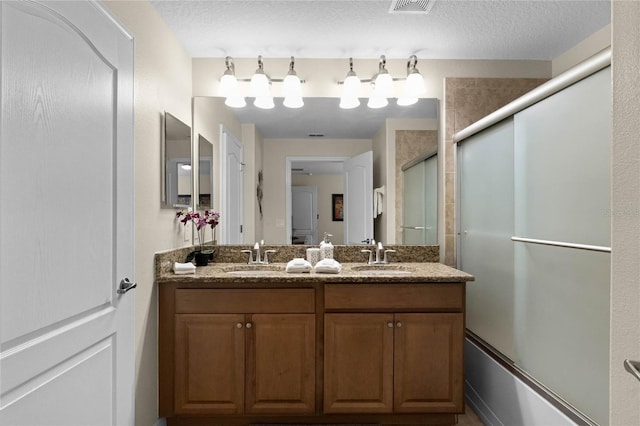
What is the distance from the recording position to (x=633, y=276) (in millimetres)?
778

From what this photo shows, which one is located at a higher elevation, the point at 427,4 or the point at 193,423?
the point at 427,4

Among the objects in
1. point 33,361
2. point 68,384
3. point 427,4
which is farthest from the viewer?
point 427,4

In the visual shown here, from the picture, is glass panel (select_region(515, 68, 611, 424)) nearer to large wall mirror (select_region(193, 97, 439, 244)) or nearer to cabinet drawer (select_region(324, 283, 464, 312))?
cabinet drawer (select_region(324, 283, 464, 312))

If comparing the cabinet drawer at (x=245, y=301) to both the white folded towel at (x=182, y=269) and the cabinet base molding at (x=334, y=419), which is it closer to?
the white folded towel at (x=182, y=269)

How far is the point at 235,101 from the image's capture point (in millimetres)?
2572

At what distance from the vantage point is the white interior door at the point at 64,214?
1007 mm

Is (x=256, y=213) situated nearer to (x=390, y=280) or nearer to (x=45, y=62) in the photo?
(x=390, y=280)

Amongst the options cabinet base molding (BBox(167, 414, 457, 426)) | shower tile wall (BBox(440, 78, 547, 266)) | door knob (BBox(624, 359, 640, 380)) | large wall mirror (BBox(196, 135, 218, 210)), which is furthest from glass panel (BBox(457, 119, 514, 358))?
large wall mirror (BBox(196, 135, 218, 210))

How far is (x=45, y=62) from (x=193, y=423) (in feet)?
6.15

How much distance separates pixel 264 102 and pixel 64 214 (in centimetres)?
164

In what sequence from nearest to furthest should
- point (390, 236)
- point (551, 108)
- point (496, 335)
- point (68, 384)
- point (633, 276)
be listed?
1. point (633, 276)
2. point (68, 384)
3. point (551, 108)
4. point (496, 335)
5. point (390, 236)

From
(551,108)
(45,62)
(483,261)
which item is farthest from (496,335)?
Result: (45,62)

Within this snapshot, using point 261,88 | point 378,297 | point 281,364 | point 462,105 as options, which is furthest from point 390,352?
point 261,88

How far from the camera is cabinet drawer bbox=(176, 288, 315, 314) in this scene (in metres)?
2.03
